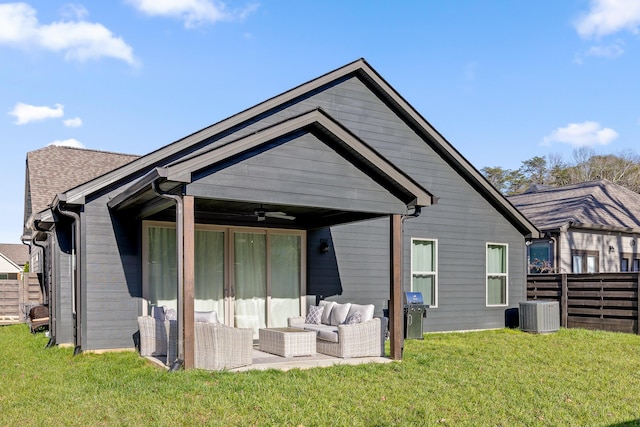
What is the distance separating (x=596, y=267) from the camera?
679 inches

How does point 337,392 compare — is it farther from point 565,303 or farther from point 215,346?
point 565,303

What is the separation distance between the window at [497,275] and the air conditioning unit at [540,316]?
0.67 m

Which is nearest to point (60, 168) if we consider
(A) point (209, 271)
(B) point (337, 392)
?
(A) point (209, 271)

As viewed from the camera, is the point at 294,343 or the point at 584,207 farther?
the point at 584,207

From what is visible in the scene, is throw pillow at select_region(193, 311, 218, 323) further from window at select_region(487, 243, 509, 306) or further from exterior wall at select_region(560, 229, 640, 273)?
exterior wall at select_region(560, 229, 640, 273)

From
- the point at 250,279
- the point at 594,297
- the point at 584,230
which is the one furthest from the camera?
the point at 584,230

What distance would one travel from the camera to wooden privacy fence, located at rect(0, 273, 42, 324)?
15625 millimetres

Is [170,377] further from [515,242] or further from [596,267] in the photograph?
[596,267]

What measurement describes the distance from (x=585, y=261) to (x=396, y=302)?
34.6ft

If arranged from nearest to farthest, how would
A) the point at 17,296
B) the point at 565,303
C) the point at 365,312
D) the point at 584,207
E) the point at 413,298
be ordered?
the point at 365,312
the point at 413,298
the point at 565,303
the point at 17,296
the point at 584,207


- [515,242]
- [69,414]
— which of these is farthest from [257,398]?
[515,242]

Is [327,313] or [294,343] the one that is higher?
[327,313]

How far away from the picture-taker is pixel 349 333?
874cm

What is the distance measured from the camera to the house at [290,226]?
7914 mm
